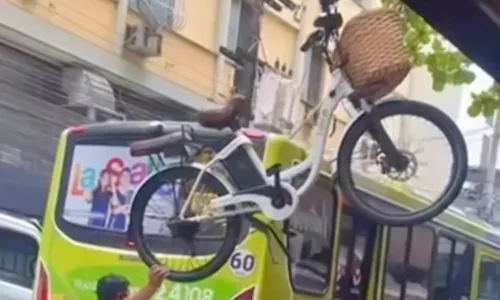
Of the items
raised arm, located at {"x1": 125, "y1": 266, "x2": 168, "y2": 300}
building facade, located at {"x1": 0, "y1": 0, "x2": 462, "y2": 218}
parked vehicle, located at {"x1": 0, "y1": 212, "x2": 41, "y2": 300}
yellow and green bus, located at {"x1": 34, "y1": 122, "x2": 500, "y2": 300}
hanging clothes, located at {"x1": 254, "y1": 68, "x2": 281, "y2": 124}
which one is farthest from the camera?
hanging clothes, located at {"x1": 254, "y1": 68, "x2": 281, "y2": 124}

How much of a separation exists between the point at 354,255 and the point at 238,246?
93.4 inches

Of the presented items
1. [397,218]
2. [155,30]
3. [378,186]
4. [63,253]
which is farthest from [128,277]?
[155,30]

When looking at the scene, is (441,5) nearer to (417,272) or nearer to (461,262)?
(417,272)

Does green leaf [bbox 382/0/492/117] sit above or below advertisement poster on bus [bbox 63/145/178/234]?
above

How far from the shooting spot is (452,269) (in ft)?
45.3

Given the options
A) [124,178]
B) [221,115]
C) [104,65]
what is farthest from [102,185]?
[104,65]

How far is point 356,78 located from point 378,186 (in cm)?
145

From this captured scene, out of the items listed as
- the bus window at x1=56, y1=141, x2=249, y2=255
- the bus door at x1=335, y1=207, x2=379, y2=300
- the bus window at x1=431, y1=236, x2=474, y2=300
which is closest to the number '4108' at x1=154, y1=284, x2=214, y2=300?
the bus window at x1=56, y1=141, x2=249, y2=255

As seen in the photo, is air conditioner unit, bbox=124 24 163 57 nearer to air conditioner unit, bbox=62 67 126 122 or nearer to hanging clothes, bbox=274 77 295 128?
air conditioner unit, bbox=62 67 126 122

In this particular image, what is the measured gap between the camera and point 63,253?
403 inches

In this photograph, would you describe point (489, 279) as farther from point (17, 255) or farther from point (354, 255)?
point (17, 255)

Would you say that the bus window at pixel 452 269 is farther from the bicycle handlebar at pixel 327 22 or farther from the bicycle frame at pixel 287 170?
the bicycle handlebar at pixel 327 22

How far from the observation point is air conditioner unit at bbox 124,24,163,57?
16.9 m

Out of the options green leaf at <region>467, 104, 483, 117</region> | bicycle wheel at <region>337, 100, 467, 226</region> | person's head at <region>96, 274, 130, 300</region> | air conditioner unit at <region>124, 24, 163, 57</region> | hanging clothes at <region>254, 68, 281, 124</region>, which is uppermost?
air conditioner unit at <region>124, 24, 163, 57</region>
